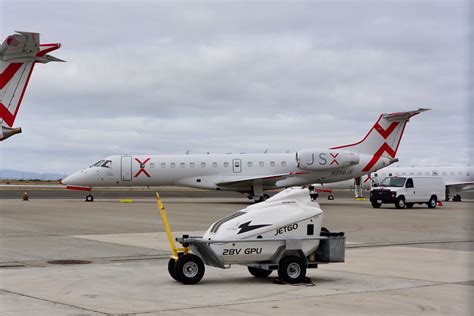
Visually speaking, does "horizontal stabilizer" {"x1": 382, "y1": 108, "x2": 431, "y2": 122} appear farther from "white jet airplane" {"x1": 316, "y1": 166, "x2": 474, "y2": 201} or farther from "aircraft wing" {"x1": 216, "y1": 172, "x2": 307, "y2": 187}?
"white jet airplane" {"x1": 316, "y1": 166, "x2": 474, "y2": 201}

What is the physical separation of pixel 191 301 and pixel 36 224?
15.3 m

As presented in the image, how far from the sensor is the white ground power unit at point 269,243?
10430mm

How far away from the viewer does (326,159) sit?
40375 mm

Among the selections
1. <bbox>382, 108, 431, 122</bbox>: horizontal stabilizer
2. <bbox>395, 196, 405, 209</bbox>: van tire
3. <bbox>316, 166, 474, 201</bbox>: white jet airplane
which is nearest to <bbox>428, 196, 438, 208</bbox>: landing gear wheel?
<bbox>395, 196, 405, 209</bbox>: van tire

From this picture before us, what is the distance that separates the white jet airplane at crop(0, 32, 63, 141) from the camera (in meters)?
19.9

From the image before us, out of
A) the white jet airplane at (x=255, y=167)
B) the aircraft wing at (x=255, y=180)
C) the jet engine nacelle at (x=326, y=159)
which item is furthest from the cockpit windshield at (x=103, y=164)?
the jet engine nacelle at (x=326, y=159)

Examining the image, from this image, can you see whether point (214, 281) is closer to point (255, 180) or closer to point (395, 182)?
point (255, 180)

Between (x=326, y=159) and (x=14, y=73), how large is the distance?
946 inches

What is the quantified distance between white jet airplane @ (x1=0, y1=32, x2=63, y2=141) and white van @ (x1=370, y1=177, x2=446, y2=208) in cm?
2425

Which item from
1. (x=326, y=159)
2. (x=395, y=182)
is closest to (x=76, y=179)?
(x=326, y=159)

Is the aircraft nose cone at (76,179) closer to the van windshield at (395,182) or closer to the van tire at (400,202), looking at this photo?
the van windshield at (395,182)

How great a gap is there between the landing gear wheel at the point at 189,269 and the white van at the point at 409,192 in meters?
29.7

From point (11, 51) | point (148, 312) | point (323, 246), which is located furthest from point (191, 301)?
point (11, 51)

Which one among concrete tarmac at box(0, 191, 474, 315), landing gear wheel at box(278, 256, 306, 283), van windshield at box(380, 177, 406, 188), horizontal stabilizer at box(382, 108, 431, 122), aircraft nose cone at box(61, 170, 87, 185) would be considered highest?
horizontal stabilizer at box(382, 108, 431, 122)
